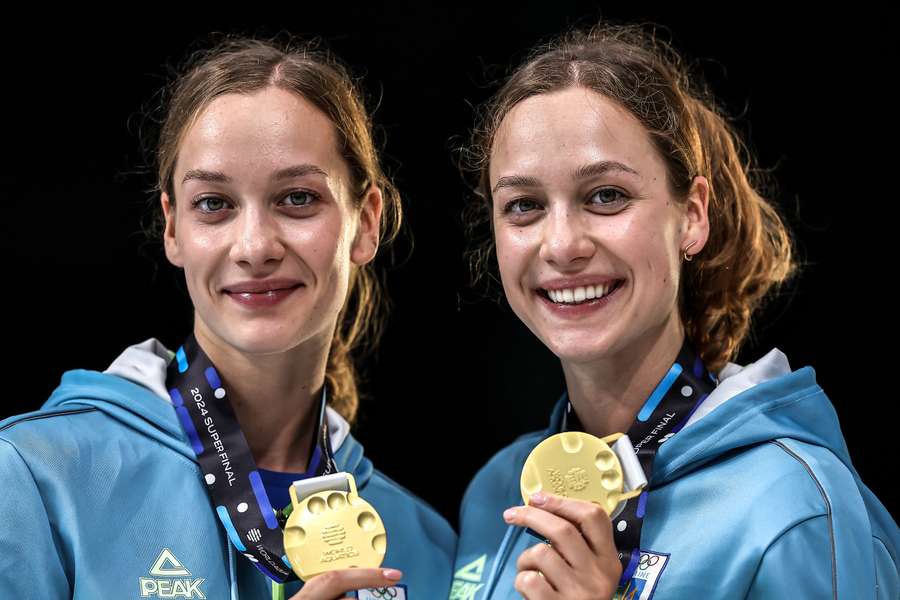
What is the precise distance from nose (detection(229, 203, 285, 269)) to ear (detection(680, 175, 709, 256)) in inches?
32.3

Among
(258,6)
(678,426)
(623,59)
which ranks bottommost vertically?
(678,426)

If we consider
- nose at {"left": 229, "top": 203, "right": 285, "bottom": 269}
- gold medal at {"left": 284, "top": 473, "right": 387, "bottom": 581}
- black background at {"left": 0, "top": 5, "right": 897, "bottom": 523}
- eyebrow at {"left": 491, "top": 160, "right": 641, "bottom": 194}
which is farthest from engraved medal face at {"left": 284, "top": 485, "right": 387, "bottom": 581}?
black background at {"left": 0, "top": 5, "right": 897, "bottom": 523}

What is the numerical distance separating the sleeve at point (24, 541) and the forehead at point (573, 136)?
1077 millimetres

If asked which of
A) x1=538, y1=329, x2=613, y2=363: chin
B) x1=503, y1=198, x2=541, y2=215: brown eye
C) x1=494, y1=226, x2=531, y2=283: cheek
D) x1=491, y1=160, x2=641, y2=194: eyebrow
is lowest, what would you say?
x1=538, y1=329, x2=613, y2=363: chin

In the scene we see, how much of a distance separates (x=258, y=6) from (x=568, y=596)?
229 cm

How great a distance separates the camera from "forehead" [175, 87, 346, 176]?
7.77 feet

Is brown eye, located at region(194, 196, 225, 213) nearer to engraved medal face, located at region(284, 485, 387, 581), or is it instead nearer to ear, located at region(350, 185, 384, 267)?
ear, located at region(350, 185, 384, 267)

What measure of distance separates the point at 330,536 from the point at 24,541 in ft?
1.76

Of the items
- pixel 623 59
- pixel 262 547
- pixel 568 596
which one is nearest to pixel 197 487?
pixel 262 547

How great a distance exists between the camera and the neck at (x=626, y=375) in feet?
8.06

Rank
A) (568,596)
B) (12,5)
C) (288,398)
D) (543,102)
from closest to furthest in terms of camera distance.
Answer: (568,596), (543,102), (288,398), (12,5)

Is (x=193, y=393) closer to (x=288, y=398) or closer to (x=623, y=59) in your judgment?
(x=288, y=398)

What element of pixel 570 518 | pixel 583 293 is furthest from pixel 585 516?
pixel 583 293

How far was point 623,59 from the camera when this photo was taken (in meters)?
2.45
